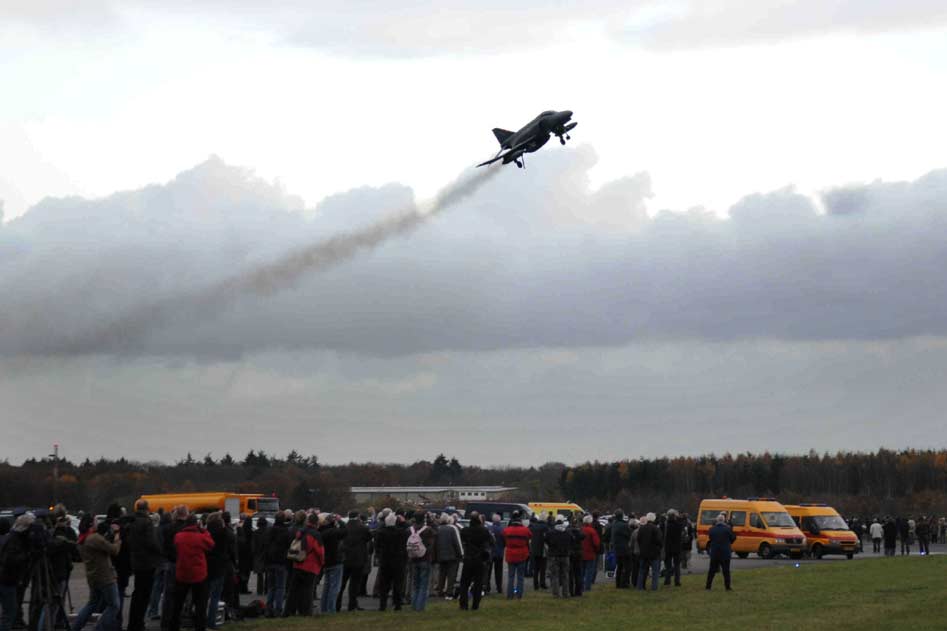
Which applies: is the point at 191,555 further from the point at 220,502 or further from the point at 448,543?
the point at 220,502

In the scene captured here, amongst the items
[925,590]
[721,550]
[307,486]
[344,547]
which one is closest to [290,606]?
[344,547]

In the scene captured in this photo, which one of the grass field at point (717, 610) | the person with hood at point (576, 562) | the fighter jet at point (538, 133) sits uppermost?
the fighter jet at point (538, 133)

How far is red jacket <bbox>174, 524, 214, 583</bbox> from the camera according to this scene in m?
18.7

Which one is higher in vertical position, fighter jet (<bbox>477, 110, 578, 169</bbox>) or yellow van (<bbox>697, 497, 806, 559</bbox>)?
fighter jet (<bbox>477, 110, 578, 169</bbox>)

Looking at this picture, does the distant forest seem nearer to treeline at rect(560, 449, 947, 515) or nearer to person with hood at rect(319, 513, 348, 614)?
treeline at rect(560, 449, 947, 515)

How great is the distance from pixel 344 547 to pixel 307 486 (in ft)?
313

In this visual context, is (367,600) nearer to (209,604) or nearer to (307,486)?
(209,604)

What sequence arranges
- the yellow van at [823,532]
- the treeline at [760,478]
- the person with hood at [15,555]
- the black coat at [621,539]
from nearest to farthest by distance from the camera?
the person with hood at [15,555] < the black coat at [621,539] < the yellow van at [823,532] < the treeline at [760,478]

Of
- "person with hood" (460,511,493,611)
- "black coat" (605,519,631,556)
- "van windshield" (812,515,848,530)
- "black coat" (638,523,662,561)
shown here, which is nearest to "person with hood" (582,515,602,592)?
"black coat" (605,519,631,556)

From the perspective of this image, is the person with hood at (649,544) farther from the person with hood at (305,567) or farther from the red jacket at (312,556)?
the red jacket at (312,556)

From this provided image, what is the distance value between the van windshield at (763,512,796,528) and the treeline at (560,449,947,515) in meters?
104

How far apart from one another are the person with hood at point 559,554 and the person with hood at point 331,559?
16.3 feet

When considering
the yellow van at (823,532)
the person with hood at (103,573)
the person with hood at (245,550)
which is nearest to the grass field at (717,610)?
the person with hood at (103,573)

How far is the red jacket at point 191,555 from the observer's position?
1866cm
